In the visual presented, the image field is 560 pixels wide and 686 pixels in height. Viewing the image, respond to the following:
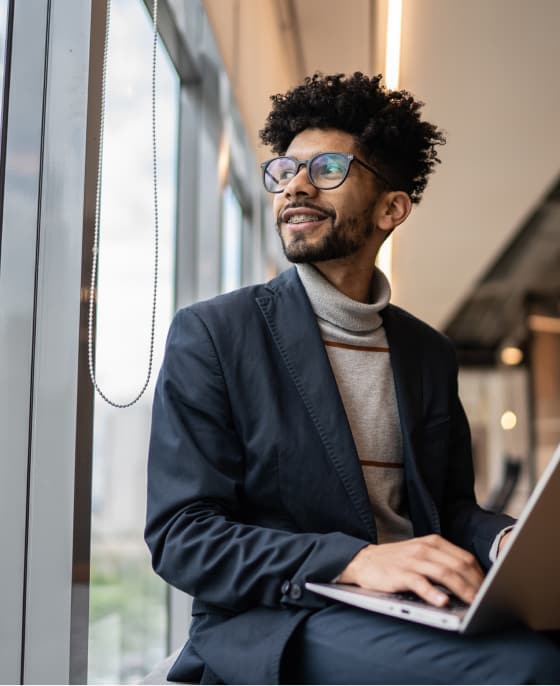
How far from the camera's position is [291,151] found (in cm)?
196

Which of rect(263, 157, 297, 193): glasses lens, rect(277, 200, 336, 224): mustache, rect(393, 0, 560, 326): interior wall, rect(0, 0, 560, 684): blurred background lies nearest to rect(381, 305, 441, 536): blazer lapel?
rect(277, 200, 336, 224): mustache

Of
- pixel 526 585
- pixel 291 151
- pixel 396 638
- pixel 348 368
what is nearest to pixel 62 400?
pixel 348 368

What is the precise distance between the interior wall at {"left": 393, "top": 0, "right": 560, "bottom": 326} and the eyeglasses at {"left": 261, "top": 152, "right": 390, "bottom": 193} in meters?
2.04

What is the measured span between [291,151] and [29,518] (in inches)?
37.9

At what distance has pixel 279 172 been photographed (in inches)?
76.2

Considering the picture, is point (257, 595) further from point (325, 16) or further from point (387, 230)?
point (325, 16)

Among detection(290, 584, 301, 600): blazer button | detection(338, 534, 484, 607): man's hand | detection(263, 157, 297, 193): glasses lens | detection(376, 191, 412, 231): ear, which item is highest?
detection(263, 157, 297, 193): glasses lens

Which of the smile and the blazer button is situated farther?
the smile

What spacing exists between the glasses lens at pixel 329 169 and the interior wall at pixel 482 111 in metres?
2.04

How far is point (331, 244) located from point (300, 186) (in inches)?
5.5

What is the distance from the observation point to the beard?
1878mm

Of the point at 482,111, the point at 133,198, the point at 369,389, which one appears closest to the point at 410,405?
the point at 369,389

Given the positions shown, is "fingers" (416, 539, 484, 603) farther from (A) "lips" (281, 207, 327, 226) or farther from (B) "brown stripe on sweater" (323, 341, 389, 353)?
(A) "lips" (281, 207, 327, 226)

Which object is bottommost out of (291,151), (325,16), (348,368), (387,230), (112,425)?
(112,425)
